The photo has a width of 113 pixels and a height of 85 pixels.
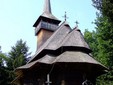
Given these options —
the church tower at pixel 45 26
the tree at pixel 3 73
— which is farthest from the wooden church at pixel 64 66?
the tree at pixel 3 73

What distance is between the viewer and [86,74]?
59.0 feet

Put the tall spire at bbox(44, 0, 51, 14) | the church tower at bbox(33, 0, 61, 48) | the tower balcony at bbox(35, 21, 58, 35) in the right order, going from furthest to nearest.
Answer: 1. the tall spire at bbox(44, 0, 51, 14)
2. the tower balcony at bbox(35, 21, 58, 35)
3. the church tower at bbox(33, 0, 61, 48)

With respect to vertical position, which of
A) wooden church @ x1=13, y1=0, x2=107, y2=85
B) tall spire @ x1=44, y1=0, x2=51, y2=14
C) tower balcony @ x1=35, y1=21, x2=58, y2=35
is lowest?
wooden church @ x1=13, y1=0, x2=107, y2=85

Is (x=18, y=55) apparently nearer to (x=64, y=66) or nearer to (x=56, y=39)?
(x=56, y=39)

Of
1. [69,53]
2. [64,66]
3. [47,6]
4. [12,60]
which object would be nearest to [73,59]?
[64,66]

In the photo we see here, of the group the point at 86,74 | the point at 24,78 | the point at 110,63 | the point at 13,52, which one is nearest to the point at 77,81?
the point at 86,74

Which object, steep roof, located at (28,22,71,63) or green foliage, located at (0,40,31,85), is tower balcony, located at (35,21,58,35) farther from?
green foliage, located at (0,40,31,85)

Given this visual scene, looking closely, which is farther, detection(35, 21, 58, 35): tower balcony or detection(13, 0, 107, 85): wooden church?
detection(35, 21, 58, 35): tower balcony

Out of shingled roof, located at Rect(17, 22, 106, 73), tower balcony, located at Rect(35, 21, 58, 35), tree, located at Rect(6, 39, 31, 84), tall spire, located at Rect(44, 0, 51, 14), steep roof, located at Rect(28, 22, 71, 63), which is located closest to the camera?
shingled roof, located at Rect(17, 22, 106, 73)

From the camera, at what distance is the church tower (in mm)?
27328

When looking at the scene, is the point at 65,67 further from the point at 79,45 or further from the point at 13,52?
the point at 13,52

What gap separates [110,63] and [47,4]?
418 inches

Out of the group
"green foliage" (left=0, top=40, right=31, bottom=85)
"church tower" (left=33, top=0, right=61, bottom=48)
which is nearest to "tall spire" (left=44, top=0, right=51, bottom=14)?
"church tower" (left=33, top=0, right=61, bottom=48)

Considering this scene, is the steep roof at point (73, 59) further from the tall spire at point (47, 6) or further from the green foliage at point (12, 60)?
the green foliage at point (12, 60)
